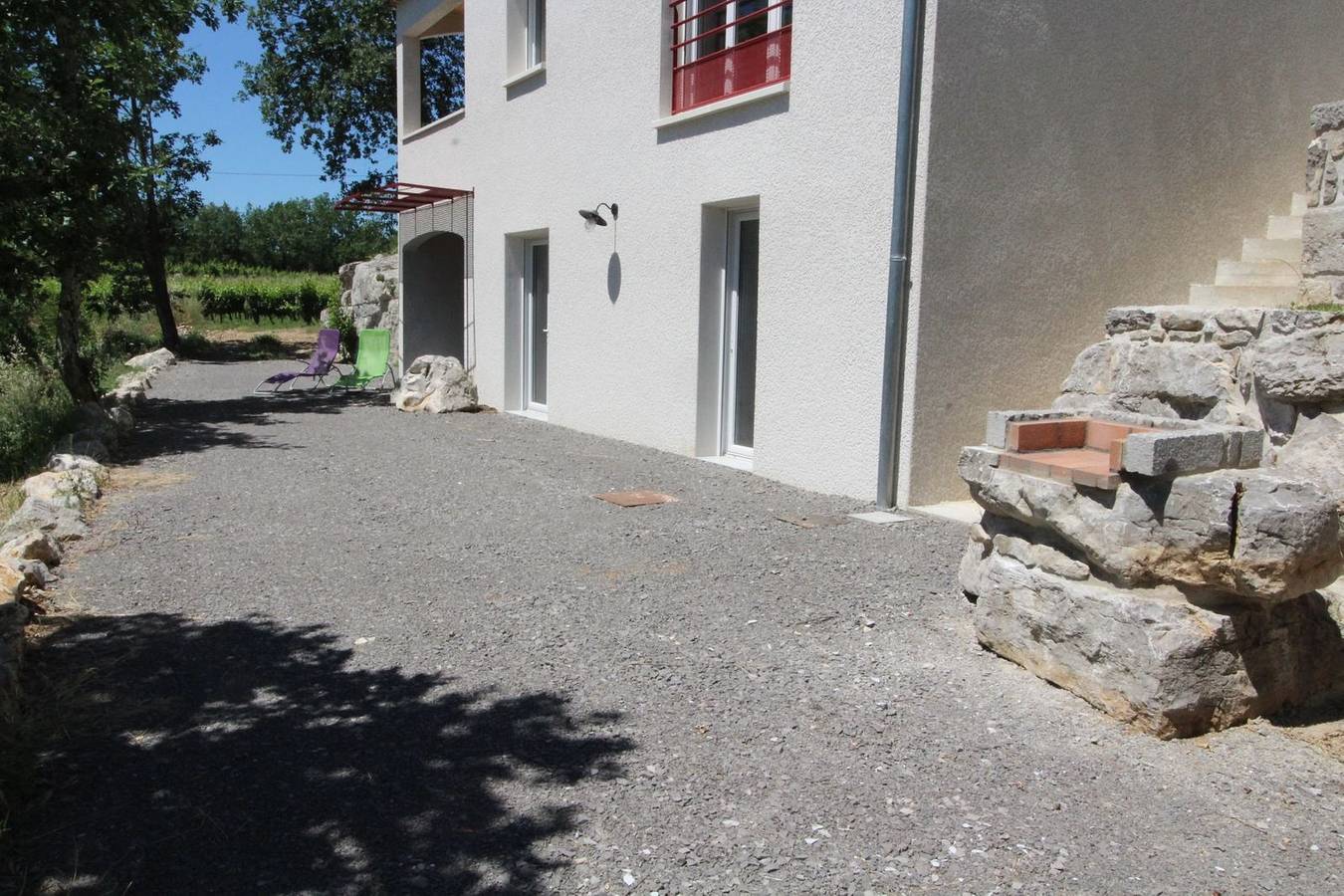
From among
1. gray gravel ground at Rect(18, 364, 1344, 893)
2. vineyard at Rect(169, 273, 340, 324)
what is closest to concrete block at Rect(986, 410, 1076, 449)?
gray gravel ground at Rect(18, 364, 1344, 893)

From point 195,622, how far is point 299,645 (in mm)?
627

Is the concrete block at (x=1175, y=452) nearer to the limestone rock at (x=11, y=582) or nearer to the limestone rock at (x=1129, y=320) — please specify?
the limestone rock at (x=1129, y=320)

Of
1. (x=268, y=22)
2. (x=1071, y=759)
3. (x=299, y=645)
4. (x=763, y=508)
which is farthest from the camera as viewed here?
(x=268, y=22)

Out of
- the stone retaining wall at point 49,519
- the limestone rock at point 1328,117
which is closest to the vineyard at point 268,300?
the stone retaining wall at point 49,519

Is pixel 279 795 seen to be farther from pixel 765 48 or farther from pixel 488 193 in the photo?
pixel 488 193

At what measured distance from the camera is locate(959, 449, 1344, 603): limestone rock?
3070 millimetres

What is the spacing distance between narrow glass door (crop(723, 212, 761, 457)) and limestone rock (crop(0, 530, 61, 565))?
483 cm

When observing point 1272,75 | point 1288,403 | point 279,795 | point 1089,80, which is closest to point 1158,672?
point 1288,403

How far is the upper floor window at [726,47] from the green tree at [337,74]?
15038mm

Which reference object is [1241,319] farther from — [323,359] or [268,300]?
[268,300]

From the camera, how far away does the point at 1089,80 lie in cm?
690

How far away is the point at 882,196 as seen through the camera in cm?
654

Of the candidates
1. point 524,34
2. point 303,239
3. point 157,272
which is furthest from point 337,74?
point 303,239

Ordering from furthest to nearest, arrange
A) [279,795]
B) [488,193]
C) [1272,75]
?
[488,193] → [1272,75] → [279,795]
